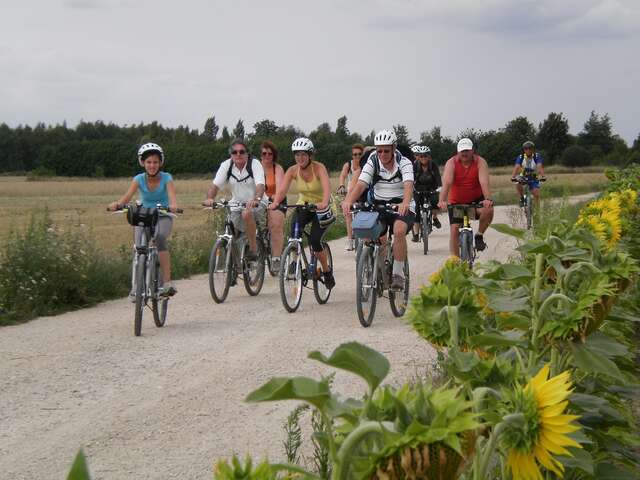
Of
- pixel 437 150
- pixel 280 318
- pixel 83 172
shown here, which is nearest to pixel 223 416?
pixel 280 318

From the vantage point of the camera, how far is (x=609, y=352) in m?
2.57

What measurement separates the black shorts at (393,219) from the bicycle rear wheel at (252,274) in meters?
2.34

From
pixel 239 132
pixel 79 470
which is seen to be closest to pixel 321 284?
pixel 79 470

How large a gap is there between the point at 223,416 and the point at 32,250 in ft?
20.8

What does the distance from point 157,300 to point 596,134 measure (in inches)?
4529

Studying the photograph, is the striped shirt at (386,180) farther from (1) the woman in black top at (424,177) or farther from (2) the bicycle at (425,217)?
(1) the woman in black top at (424,177)

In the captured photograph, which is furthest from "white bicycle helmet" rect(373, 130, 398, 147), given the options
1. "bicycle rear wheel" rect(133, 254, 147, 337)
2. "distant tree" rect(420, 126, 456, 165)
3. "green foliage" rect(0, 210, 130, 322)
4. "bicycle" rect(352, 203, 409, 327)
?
"distant tree" rect(420, 126, 456, 165)

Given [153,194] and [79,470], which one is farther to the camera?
[153,194]

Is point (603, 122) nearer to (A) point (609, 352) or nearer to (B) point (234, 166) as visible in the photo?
(B) point (234, 166)

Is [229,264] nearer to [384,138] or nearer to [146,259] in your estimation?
[146,259]

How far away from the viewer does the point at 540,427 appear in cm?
153

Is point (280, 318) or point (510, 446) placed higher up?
point (510, 446)

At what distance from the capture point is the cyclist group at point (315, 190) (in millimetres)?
10484

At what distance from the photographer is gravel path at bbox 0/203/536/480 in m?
5.91
